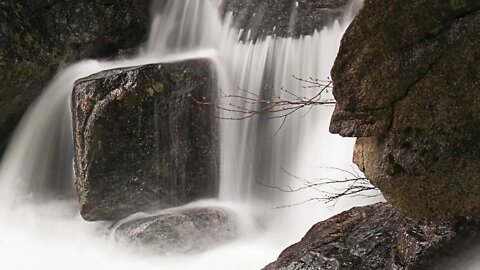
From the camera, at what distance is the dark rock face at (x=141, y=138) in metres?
6.34

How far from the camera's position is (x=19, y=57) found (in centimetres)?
708

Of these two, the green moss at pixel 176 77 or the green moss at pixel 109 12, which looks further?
the green moss at pixel 109 12

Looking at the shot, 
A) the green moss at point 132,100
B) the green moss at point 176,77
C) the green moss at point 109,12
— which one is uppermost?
the green moss at point 109,12

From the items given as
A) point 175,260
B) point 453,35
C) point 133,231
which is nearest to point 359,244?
point 453,35

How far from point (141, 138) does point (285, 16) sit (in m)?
3.10

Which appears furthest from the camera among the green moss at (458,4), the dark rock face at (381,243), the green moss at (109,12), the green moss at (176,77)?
the green moss at (109,12)

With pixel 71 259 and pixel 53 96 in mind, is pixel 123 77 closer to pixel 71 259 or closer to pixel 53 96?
pixel 53 96

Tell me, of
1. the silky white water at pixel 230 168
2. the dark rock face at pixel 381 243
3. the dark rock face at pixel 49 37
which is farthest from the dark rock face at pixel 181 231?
the dark rock face at pixel 49 37

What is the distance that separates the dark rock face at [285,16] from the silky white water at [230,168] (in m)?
0.16

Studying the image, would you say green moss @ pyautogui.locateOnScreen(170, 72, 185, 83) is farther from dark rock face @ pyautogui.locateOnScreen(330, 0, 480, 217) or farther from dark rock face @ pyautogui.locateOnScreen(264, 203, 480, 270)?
dark rock face @ pyautogui.locateOnScreen(330, 0, 480, 217)

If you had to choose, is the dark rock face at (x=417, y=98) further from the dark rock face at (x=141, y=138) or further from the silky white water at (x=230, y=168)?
the dark rock face at (x=141, y=138)

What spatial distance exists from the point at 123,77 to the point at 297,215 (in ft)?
9.46

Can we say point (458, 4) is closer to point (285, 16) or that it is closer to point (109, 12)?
point (285, 16)

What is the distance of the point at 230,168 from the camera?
23.5 feet
